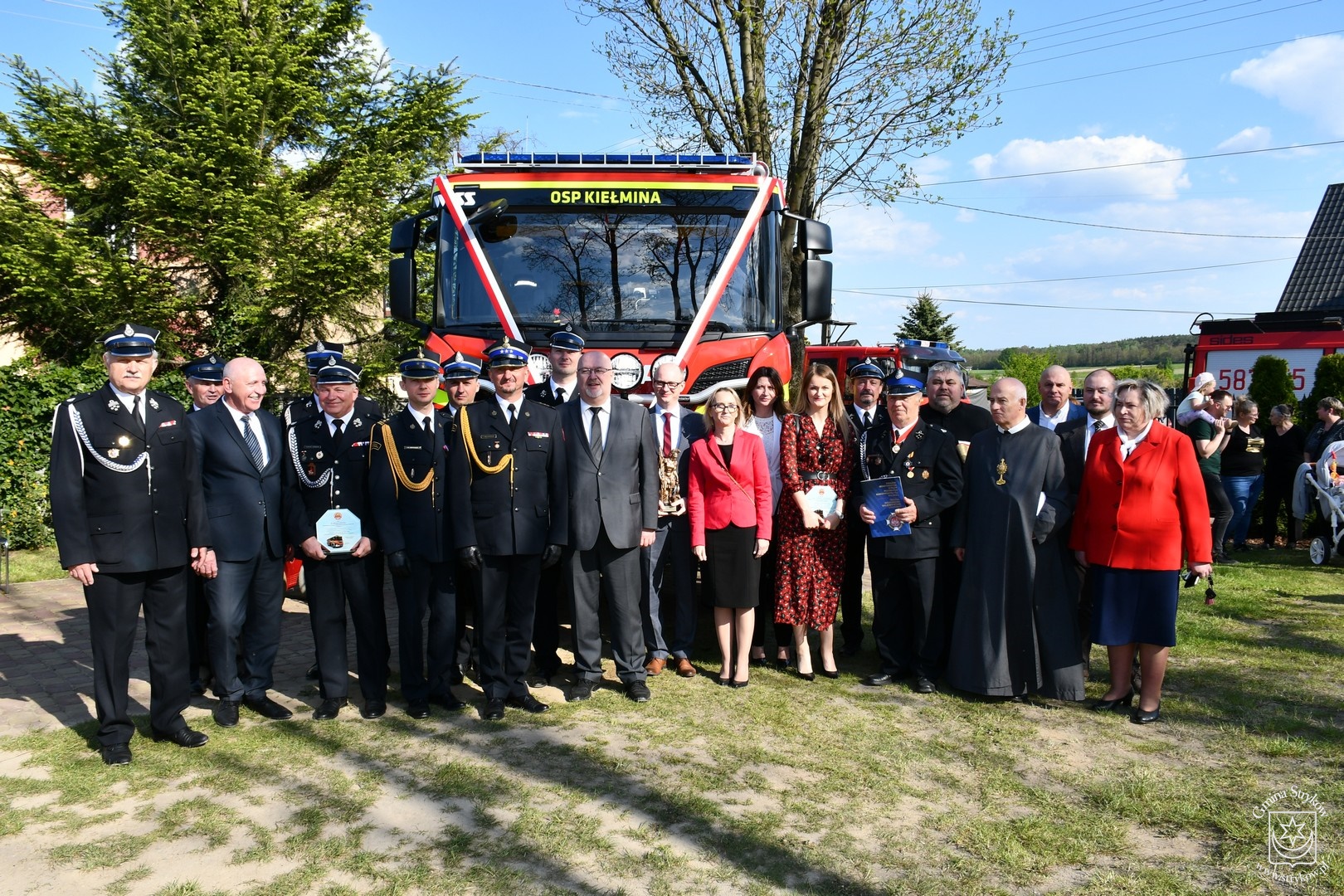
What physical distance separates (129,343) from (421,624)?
2.10 metres

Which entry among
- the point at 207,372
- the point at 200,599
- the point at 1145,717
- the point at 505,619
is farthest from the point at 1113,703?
the point at 207,372

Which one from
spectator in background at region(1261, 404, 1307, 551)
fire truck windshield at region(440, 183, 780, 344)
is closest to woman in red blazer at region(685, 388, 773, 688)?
fire truck windshield at region(440, 183, 780, 344)

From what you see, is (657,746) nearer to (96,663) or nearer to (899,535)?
(899,535)

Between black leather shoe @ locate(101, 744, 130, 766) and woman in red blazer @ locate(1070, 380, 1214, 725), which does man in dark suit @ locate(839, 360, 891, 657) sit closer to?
woman in red blazer @ locate(1070, 380, 1214, 725)

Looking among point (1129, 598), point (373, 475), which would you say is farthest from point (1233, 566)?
point (373, 475)

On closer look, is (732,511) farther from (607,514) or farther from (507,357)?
(507,357)

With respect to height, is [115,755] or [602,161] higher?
[602,161]

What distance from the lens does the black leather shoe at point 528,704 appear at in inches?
209

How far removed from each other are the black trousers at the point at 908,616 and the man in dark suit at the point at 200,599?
4.05 meters

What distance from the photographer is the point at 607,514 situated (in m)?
5.48

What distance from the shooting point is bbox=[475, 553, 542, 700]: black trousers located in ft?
17.4

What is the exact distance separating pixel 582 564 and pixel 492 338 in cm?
206

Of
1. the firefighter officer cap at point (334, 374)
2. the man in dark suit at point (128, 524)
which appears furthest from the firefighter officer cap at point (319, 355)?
the man in dark suit at point (128, 524)

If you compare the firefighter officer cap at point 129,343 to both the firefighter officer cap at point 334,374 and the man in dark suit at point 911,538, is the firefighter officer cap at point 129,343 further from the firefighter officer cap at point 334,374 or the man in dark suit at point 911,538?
the man in dark suit at point 911,538
